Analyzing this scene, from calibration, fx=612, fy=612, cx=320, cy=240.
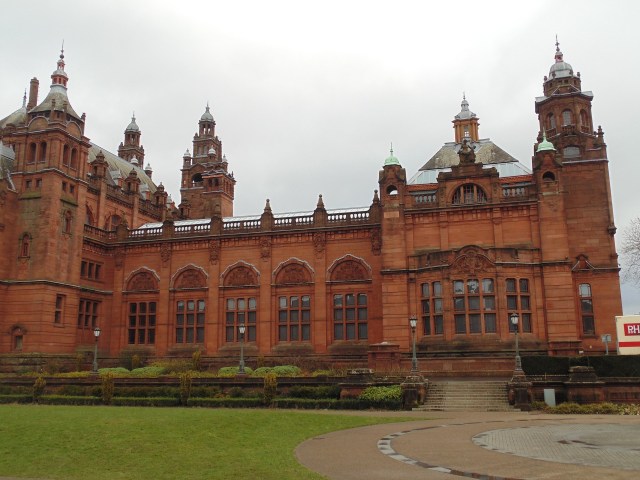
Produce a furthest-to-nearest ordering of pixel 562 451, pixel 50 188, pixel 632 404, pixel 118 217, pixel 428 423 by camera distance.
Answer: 1. pixel 118 217
2. pixel 50 188
3. pixel 632 404
4. pixel 428 423
5. pixel 562 451

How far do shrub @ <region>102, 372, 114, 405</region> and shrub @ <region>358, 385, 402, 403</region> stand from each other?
14721mm

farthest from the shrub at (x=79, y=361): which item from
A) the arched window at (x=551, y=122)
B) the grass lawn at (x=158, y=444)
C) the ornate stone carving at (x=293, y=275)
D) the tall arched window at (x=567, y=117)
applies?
the tall arched window at (x=567, y=117)

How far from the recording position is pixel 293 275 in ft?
171

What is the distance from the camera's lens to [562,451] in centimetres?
1673

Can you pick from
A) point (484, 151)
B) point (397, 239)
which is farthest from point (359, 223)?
point (484, 151)

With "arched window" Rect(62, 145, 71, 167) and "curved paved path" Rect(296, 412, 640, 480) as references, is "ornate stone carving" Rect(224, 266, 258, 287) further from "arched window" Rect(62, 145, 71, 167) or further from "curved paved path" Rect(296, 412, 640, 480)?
"curved paved path" Rect(296, 412, 640, 480)

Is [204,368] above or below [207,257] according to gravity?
below

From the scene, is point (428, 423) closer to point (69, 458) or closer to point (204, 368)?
point (69, 458)

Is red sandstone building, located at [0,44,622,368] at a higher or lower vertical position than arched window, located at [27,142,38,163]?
lower

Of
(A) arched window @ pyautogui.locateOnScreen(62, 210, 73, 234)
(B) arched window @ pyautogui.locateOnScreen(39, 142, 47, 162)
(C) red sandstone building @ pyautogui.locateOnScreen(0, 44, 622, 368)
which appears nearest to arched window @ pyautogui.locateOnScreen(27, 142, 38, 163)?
(C) red sandstone building @ pyautogui.locateOnScreen(0, 44, 622, 368)

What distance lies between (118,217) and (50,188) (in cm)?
1473

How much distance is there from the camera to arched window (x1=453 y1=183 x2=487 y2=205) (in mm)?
46438

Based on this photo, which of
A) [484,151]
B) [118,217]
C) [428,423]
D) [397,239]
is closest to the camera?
[428,423]

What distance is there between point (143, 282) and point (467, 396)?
110 feet
